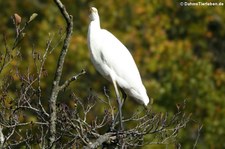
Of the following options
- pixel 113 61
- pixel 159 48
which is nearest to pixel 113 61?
pixel 113 61

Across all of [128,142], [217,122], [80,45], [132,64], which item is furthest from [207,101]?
[128,142]

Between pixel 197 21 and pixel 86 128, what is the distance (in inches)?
681

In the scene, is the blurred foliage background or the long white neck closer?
the long white neck

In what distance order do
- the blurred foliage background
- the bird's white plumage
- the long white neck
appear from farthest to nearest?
the blurred foliage background, the long white neck, the bird's white plumage

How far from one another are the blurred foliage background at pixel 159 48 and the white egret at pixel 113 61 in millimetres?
7780

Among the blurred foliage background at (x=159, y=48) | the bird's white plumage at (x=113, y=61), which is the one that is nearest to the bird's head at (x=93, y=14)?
the bird's white plumage at (x=113, y=61)

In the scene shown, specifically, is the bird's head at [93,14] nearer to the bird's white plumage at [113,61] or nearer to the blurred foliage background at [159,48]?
the bird's white plumage at [113,61]

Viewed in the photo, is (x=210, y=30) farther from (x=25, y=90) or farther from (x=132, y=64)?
(x=25, y=90)

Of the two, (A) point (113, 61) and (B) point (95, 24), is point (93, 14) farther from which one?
(A) point (113, 61)

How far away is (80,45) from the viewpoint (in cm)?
1909

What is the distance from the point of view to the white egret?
7266 millimetres

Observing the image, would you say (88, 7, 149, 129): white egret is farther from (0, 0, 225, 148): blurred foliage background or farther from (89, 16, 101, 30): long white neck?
(0, 0, 225, 148): blurred foliage background

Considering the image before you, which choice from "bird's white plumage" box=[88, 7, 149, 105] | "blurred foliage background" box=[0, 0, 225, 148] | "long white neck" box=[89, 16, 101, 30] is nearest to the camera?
"bird's white plumage" box=[88, 7, 149, 105]

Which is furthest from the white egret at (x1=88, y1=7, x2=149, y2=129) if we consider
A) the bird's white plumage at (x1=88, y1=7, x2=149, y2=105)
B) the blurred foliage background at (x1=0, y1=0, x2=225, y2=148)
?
the blurred foliage background at (x1=0, y1=0, x2=225, y2=148)
